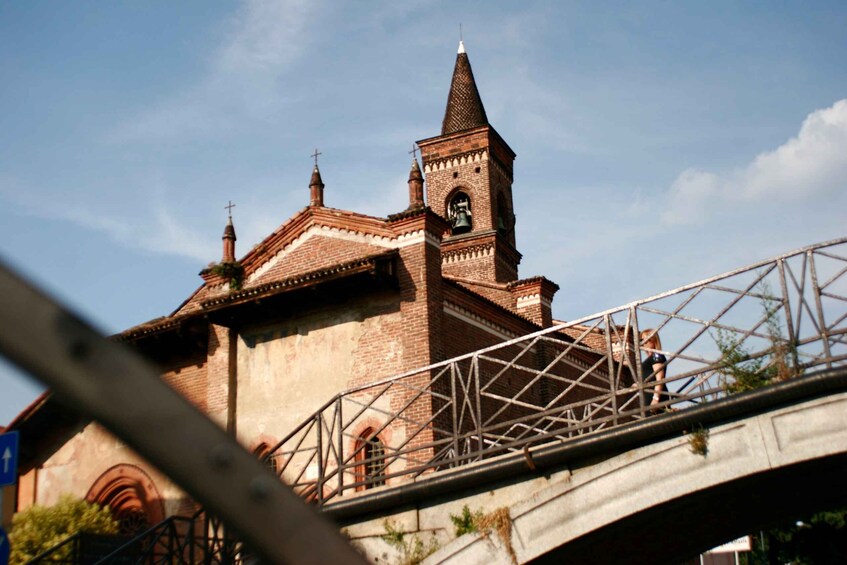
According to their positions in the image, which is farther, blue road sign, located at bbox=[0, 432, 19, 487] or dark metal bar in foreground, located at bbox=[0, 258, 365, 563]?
blue road sign, located at bbox=[0, 432, 19, 487]

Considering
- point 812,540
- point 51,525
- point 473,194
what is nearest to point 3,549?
point 51,525

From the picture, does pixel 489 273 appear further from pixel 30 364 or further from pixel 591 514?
pixel 30 364

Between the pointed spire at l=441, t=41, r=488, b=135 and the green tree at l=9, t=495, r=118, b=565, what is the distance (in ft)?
59.3

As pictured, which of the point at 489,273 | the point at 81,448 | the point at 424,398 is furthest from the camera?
the point at 489,273

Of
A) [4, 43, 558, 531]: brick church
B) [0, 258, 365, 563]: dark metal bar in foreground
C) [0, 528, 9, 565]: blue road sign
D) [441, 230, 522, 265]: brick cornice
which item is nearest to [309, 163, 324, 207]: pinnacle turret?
[4, 43, 558, 531]: brick church

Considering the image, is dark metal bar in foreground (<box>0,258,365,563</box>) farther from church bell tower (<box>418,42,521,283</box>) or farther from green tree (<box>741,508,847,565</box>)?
church bell tower (<box>418,42,521,283</box>)

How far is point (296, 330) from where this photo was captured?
17.1m

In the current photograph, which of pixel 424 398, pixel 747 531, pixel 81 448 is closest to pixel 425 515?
pixel 747 531

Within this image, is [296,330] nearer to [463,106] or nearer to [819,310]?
[819,310]

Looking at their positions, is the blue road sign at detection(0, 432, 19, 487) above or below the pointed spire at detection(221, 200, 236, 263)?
below

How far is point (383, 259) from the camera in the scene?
1596cm

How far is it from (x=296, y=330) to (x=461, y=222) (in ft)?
36.4

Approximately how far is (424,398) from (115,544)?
5031 mm

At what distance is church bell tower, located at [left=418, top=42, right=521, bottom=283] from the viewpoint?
27703mm
